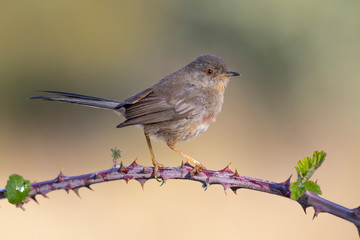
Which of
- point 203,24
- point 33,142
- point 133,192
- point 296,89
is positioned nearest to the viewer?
point 133,192

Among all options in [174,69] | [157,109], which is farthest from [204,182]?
[174,69]

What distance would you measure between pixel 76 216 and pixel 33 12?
5.34 m

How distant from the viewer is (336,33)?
35.0ft

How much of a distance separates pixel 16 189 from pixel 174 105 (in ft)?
7.84

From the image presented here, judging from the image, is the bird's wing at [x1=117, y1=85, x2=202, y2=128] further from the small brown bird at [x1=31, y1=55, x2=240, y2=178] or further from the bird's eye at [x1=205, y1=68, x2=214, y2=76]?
the bird's eye at [x1=205, y1=68, x2=214, y2=76]

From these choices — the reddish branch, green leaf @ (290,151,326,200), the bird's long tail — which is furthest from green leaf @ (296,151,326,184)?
the bird's long tail

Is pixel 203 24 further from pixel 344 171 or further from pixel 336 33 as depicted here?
pixel 344 171

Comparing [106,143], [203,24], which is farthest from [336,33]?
[106,143]

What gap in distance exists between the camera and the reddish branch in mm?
2316

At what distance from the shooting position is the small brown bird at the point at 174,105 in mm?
4398

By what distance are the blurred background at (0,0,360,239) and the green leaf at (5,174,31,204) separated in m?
5.69

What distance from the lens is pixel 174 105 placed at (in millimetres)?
4578

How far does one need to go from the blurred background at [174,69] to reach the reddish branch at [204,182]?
5266mm

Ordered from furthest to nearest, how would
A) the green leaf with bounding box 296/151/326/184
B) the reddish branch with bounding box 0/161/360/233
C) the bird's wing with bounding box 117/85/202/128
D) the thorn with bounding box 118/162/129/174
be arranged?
the bird's wing with bounding box 117/85/202/128 < the thorn with bounding box 118/162/129/174 < the reddish branch with bounding box 0/161/360/233 < the green leaf with bounding box 296/151/326/184
